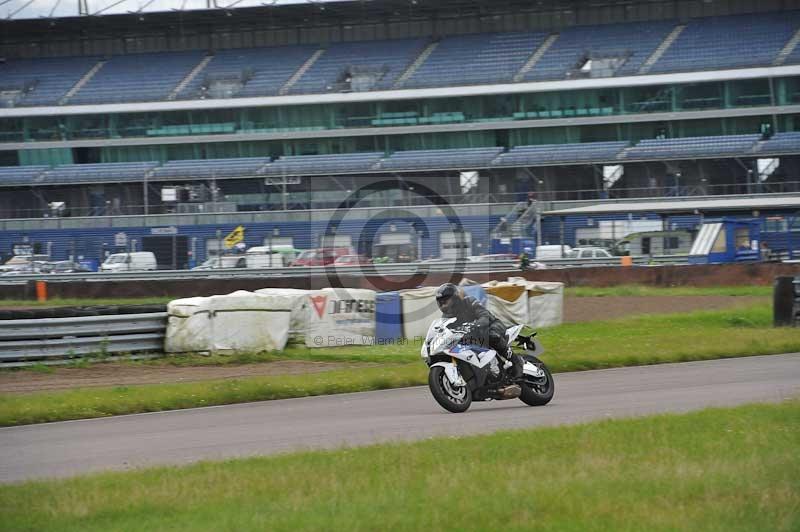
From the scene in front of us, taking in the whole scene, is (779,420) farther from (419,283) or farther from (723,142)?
(723,142)

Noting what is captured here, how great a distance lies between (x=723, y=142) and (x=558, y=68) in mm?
10153

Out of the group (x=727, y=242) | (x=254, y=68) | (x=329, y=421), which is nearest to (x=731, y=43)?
(x=727, y=242)

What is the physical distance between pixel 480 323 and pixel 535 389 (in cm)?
116

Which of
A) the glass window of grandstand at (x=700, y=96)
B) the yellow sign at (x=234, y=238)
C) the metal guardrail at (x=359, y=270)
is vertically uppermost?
the glass window of grandstand at (x=700, y=96)

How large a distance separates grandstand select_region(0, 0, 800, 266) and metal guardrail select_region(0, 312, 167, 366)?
2930cm

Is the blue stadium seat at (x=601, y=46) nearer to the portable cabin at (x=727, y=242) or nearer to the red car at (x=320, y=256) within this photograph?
the portable cabin at (x=727, y=242)

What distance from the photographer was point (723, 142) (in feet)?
181

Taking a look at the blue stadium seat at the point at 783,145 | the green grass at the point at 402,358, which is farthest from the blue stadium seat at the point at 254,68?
the green grass at the point at 402,358

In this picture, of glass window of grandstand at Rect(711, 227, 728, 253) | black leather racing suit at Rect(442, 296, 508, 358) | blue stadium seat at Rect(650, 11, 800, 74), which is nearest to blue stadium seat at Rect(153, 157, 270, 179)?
blue stadium seat at Rect(650, 11, 800, 74)

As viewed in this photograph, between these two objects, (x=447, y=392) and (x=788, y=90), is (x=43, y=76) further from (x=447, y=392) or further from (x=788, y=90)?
(x=447, y=392)

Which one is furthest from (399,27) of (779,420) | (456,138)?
(779,420)

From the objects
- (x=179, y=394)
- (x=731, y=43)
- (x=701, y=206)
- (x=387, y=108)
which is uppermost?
(x=731, y=43)

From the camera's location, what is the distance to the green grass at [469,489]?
634cm

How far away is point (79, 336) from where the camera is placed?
1941 cm
